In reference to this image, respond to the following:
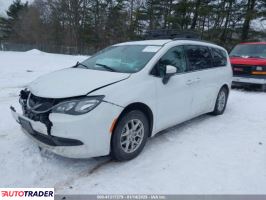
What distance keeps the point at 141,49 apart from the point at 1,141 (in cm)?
277

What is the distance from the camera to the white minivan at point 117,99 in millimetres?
2943

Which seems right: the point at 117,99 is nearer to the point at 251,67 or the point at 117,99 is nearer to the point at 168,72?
the point at 168,72

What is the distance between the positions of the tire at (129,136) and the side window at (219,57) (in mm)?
2695

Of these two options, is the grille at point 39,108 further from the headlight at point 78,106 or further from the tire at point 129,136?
the tire at point 129,136

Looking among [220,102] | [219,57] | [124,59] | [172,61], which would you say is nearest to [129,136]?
[124,59]

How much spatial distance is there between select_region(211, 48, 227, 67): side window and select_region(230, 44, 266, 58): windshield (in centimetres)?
427

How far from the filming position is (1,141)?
3.97 metres

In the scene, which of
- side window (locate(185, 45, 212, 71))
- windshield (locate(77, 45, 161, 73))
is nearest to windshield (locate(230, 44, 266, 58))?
side window (locate(185, 45, 212, 71))

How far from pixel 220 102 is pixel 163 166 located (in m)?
2.99

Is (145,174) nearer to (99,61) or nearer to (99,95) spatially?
(99,95)

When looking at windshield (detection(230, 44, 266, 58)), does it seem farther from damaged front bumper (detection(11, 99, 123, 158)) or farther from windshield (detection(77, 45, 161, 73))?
damaged front bumper (detection(11, 99, 123, 158))

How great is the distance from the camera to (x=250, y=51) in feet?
32.2

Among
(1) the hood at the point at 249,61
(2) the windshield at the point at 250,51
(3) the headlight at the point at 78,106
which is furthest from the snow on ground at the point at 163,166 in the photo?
(2) the windshield at the point at 250,51

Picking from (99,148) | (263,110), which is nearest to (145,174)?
(99,148)
